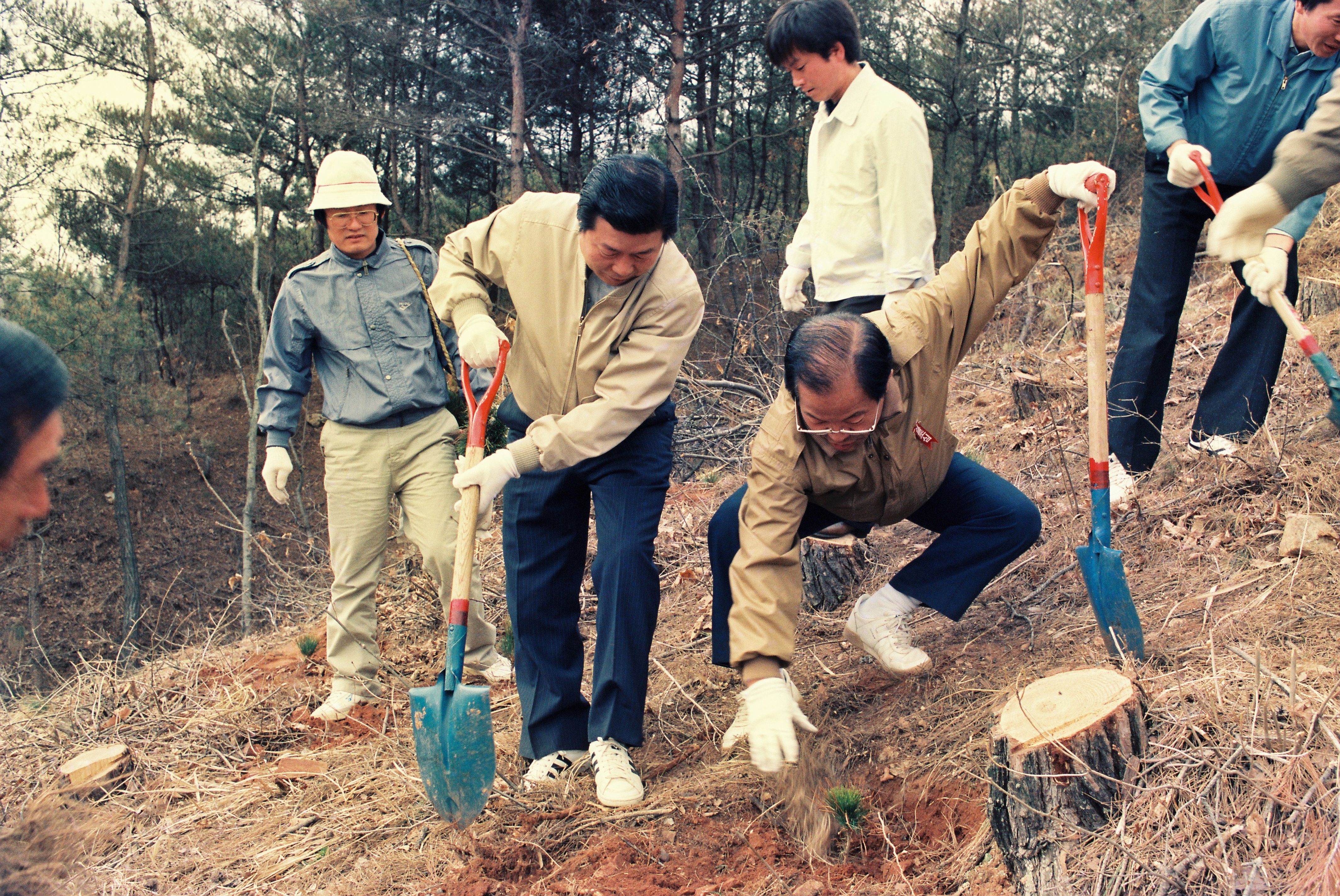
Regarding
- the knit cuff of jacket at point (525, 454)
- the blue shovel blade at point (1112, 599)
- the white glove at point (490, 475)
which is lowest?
the blue shovel blade at point (1112, 599)

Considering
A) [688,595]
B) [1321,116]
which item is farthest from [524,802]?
[1321,116]

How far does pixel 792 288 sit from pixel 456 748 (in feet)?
6.71

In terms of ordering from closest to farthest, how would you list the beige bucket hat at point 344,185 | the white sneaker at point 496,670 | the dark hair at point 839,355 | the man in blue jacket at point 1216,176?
the dark hair at point 839,355
the man in blue jacket at point 1216,176
the beige bucket hat at point 344,185
the white sneaker at point 496,670

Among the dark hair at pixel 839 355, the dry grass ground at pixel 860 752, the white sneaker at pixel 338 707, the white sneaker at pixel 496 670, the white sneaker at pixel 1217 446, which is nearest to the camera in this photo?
the dry grass ground at pixel 860 752

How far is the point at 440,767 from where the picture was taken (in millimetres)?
2459

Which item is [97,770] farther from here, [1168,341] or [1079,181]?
[1168,341]

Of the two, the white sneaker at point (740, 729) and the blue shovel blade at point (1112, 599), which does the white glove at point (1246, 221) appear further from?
the white sneaker at point (740, 729)

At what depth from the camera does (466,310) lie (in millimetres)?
2811

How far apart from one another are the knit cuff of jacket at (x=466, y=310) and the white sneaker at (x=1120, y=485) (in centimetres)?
223

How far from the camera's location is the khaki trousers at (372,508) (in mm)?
3611

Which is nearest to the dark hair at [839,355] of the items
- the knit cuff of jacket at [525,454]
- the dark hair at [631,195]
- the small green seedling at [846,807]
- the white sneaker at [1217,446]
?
the dark hair at [631,195]

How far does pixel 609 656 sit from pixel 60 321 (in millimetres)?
13723

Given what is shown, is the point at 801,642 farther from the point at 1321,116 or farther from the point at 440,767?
the point at 1321,116

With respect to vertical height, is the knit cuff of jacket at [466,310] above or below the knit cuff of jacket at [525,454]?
above
